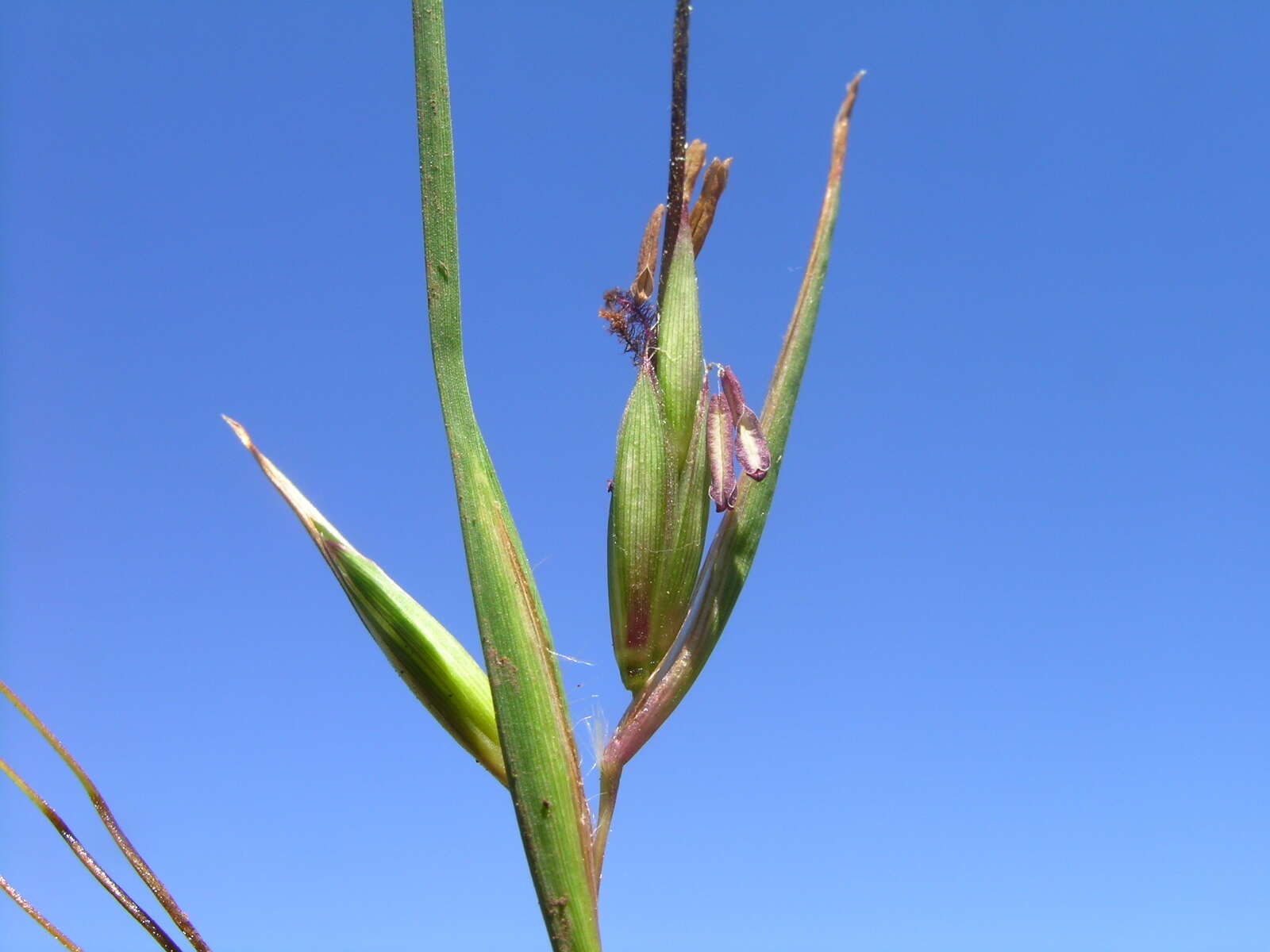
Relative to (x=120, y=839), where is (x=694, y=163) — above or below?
above

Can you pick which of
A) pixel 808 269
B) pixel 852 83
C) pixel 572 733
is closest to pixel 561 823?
pixel 572 733

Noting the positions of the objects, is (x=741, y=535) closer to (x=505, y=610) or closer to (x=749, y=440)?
(x=749, y=440)

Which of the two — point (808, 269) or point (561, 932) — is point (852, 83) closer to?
point (808, 269)

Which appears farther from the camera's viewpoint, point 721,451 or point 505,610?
point 721,451

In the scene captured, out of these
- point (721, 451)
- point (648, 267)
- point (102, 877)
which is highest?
point (648, 267)

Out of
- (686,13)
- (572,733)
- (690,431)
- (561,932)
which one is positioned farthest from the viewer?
(690,431)

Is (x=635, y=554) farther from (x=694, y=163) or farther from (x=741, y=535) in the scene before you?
(x=694, y=163)

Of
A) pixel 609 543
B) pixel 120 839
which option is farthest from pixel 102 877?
pixel 609 543
